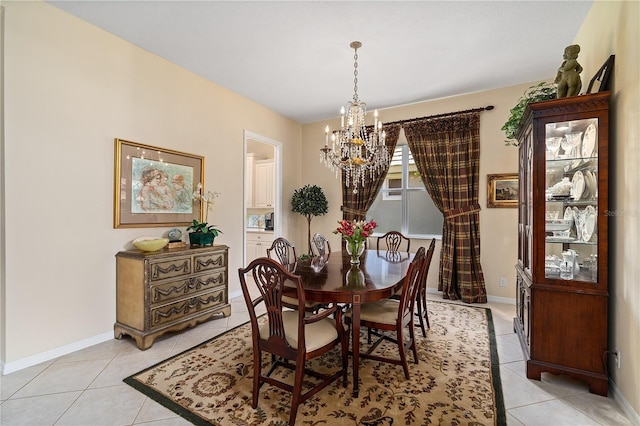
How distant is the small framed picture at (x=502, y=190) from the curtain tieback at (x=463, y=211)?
0.58 ft

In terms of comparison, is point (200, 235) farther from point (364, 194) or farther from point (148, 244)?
point (364, 194)

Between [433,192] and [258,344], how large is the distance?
11.7 ft

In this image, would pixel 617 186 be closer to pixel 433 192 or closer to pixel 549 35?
pixel 549 35

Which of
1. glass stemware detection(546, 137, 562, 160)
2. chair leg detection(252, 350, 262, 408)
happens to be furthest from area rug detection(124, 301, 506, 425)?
glass stemware detection(546, 137, 562, 160)

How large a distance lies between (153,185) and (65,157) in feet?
2.66

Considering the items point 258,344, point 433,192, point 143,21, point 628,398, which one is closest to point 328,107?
point 433,192

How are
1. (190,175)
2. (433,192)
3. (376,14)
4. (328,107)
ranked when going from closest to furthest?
(376,14)
(190,175)
(433,192)
(328,107)

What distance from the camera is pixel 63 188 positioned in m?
2.64

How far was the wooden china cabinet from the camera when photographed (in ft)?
6.83

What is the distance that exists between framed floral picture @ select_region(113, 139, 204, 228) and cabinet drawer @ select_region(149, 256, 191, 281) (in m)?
0.61

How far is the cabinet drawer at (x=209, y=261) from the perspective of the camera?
325 centimetres

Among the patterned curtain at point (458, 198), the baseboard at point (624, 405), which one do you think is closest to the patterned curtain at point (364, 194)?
the patterned curtain at point (458, 198)

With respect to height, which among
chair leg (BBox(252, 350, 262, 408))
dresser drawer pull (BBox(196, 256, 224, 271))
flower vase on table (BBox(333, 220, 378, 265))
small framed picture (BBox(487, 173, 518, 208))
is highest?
small framed picture (BBox(487, 173, 518, 208))

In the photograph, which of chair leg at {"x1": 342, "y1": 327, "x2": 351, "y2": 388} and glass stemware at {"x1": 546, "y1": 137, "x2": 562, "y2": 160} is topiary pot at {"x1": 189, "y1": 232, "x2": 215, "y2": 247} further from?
glass stemware at {"x1": 546, "y1": 137, "x2": 562, "y2": 160}
